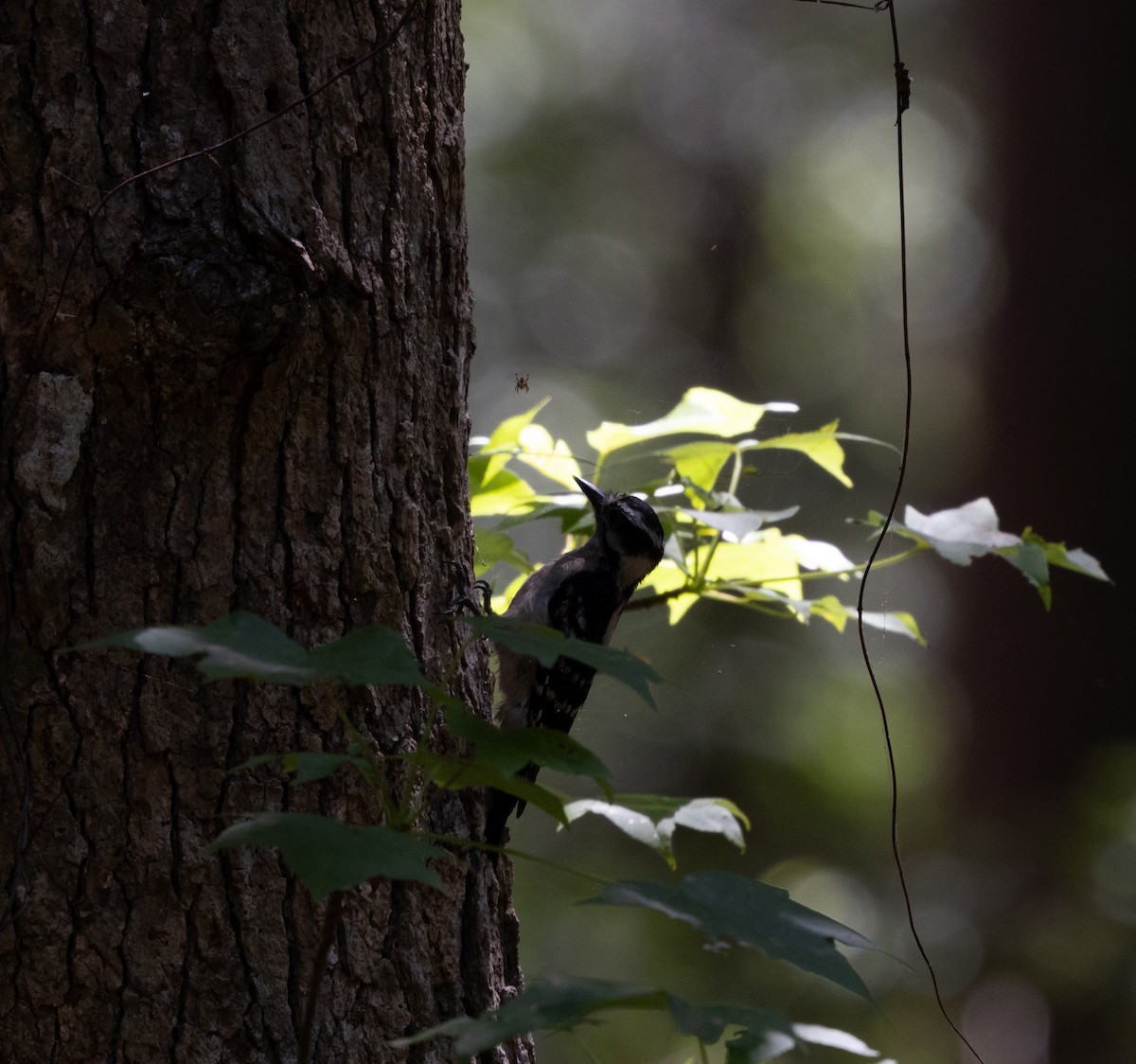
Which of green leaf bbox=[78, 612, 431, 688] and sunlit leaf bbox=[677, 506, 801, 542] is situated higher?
green leaf bbox=[78, 612, 431, 688]

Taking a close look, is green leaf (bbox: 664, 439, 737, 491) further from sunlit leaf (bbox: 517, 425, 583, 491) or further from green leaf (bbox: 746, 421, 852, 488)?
sunlit leaf (bbox: 517, 425, 583, 491)

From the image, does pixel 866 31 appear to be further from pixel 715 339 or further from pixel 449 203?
pixel 449 203

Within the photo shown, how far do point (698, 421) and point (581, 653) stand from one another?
133 centimetres

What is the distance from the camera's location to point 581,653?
1036mm

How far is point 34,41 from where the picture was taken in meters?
1.43

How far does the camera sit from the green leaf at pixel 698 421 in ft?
7.39

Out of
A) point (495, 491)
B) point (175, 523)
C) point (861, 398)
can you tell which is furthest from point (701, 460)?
point (861, 398)

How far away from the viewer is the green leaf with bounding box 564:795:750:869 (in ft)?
6.25

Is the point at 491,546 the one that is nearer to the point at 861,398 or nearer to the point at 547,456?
the point at 547,456

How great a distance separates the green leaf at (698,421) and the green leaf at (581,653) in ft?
4.00

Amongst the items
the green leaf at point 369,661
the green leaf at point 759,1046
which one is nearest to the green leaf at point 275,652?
the green leaf at point 369,661

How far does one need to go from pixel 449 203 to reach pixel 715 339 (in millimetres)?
6441

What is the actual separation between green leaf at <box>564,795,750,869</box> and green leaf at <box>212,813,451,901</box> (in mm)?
996

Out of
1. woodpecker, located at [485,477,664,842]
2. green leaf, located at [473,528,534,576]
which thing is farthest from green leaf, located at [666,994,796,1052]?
woodpecker, located at [485,477,664,842]
